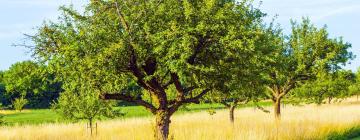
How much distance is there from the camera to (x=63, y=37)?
47.8 feet

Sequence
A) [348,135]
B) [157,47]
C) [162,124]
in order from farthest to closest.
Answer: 1. [348,135]
2. [162,124]
3. [157,47]

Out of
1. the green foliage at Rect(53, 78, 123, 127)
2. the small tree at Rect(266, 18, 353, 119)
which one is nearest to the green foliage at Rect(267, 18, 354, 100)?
the small tree at Rect(266, 18, 353, 119)

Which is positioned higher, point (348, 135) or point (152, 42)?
point (152, 42)

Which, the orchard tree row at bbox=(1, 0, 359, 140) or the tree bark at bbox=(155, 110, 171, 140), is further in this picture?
the tree bark at bbox=(155, 110, 171, 140)

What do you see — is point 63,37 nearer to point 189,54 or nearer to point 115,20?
point 115,20

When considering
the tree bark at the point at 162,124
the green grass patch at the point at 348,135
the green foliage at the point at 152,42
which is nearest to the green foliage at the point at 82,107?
the tree bark at the point at 162,124

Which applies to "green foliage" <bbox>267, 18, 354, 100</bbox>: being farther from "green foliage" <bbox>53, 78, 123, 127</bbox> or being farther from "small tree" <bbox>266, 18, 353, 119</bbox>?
"green foliage" <bbox>53, 78, 123, 127</bbox>

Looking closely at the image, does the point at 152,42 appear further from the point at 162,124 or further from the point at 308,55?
the point at 308,55

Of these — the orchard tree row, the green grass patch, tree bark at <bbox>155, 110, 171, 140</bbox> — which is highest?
the orchard tree row

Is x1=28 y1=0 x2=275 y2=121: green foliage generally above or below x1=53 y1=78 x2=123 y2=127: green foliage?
above

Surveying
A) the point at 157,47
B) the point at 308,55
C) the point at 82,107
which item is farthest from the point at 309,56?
the point at 157,47

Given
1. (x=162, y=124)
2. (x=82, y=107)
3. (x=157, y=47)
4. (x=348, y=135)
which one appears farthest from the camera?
(x=82, y=107)

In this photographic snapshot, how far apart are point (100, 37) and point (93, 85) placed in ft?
5.49

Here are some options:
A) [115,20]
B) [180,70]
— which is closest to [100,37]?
[115,20]
